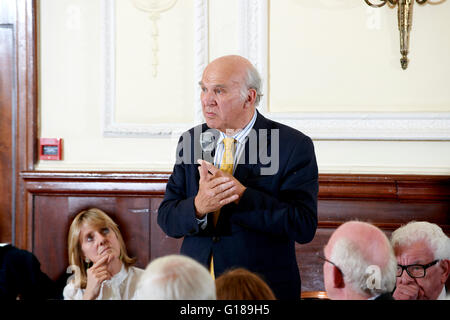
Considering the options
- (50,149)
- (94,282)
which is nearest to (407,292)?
(94,282)

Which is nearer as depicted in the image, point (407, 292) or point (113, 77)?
point (407, 292)

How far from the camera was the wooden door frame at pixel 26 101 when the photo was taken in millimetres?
3961

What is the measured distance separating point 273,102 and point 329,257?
2.29 meters

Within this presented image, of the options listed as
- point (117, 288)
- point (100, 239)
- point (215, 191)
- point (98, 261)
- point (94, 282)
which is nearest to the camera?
point (215, 191)

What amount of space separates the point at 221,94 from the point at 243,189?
1.31 ft

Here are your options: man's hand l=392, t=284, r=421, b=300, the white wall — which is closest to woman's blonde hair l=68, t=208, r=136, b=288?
the white wall

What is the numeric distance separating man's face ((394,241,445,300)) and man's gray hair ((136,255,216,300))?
1.19 metres

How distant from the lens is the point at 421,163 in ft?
12.1

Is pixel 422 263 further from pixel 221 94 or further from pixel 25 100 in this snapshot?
pixel 25 100

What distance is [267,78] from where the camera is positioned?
149 inches

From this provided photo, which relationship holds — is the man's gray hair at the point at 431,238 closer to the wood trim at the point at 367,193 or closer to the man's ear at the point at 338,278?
the man's ear at the point at 338,278

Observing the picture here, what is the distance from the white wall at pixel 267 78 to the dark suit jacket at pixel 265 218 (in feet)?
5.15

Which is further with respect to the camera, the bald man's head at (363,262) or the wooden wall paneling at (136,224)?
the wooden wall paneling at (136,224)

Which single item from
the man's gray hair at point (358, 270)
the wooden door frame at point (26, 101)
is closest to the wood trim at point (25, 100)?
the wooden door frame at point (26, 101)
